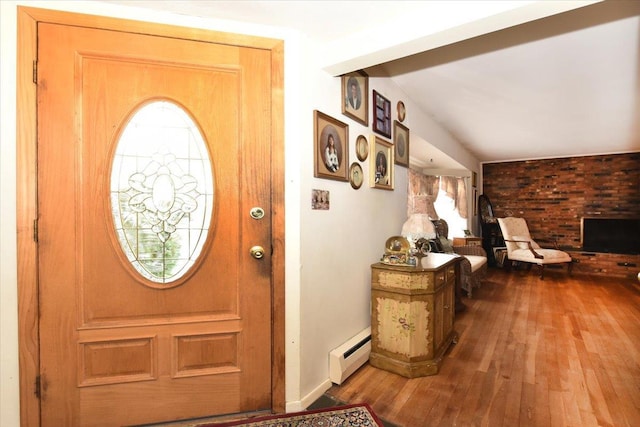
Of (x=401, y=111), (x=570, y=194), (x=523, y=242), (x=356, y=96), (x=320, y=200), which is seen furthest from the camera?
(x=570, y=194)

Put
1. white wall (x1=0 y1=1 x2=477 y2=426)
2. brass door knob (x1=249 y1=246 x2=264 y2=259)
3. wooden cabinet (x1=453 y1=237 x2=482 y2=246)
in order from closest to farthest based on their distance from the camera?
1. white wall (x1=0 y1=1 x2=477 y2=426)
2. brass door knob (x1=249 y1=246 x2=264 y2=259)
3. wooden cabinet (x1=453 y1=237 x2=482 y2=246)

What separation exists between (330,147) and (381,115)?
899mm

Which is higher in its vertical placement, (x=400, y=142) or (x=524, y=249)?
(x=400, y=142)

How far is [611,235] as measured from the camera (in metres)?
5.93

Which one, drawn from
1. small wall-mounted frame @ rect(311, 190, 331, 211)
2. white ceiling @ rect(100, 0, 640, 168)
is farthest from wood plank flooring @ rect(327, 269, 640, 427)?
white ceiling @ rect(100, 0, 640, 168)

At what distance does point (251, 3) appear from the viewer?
152 centimetres

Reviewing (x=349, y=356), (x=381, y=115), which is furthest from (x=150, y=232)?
(x=381, y=115)

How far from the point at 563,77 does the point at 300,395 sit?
3.25m

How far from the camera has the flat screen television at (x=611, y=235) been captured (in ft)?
18.9

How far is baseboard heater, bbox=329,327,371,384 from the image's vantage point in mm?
2033

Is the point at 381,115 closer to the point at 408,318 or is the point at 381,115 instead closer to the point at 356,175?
the point at 356,175

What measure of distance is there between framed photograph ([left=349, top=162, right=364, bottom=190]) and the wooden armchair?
4.81 metres

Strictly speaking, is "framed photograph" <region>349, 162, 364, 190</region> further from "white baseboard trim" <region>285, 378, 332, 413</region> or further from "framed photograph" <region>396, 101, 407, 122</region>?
"white baseboard trim" <region>285, 378, 332, 413</region>

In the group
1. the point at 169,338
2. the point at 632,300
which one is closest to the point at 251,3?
the point at 169,338
